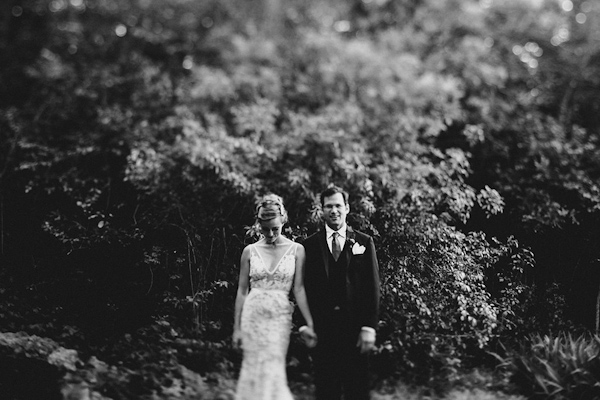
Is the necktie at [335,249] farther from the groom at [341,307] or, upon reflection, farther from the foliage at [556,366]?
the foliage at [556,366]

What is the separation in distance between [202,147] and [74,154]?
98.0 inches

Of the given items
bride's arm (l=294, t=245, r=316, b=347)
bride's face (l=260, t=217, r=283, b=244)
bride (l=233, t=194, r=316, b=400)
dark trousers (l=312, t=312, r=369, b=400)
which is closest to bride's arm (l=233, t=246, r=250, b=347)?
bride (l=233, t=194, r=316, b=400)

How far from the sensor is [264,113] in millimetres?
8703

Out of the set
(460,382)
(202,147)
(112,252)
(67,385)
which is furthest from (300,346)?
(202,147)

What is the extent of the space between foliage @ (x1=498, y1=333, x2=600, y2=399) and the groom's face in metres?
2.29

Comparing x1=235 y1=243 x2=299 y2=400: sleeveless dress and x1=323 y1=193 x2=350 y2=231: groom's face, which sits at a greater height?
x1=323 y1=193 x2=350 y2=231: groom's face

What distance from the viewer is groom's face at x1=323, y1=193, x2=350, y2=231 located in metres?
4.50

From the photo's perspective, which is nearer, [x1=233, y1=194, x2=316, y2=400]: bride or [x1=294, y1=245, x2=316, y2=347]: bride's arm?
[x1=233, y1=194, x2=316, y2=400]: bride

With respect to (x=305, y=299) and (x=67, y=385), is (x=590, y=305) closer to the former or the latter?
(x=305, y=299)

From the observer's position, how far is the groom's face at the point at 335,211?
14.8 feet

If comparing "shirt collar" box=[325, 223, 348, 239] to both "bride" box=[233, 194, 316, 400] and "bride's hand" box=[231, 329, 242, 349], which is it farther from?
"bride's hand" box=[231, 329, 242, 349]

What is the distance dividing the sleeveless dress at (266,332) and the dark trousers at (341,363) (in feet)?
1.13

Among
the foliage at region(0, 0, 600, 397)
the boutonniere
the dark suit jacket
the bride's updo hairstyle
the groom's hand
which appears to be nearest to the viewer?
the groom's hand

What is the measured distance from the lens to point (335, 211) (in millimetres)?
4527
